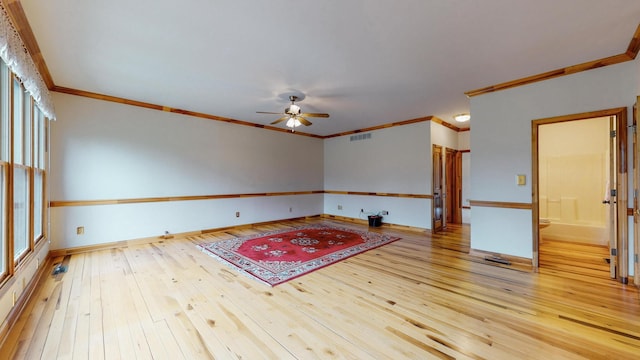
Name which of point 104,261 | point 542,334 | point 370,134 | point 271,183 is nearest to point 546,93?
point 542,334

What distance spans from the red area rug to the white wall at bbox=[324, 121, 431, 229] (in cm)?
117

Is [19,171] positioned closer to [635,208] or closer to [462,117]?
[635,208]

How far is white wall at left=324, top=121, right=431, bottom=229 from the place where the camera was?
18.9ft

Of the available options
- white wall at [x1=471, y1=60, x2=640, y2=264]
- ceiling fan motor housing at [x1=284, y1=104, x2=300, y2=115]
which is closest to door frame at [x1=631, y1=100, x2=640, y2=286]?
white wall at [x1=471, y1=60, x2=640, y2=264]

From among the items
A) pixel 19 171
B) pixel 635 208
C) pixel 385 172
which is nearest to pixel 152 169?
pixel 19 171

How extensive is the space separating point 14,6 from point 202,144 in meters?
3.43

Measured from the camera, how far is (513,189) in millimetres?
3605

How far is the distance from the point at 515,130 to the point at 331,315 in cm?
354

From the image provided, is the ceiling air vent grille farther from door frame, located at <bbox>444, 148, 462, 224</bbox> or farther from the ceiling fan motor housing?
the ceiling fan motor housing

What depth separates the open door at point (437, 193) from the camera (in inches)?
223

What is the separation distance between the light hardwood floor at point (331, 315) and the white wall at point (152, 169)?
3.65 feet

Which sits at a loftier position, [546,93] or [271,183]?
[546,93]

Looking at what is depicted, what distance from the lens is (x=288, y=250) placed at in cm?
416

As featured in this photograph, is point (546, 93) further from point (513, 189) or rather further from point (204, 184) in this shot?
point (204, 184)
